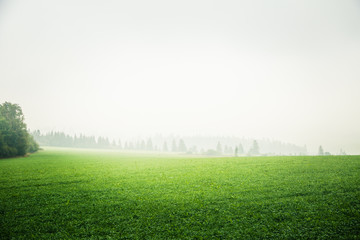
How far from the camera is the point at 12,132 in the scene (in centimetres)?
4816

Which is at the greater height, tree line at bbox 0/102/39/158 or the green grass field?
tree line at bbox 0/102/39/158

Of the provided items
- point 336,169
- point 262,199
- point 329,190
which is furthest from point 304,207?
point 336,169

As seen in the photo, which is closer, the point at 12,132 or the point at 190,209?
the point at 190,209

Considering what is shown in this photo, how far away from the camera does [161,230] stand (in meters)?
9.77

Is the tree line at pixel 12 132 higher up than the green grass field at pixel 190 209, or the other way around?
the tree line at pixel 12 132

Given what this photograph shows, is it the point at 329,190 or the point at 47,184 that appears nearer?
the point at 329,190

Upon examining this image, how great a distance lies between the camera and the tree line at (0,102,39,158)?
147 feet

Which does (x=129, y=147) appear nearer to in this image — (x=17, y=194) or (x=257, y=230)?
(x=17, y=194)

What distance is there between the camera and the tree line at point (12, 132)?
44781mm

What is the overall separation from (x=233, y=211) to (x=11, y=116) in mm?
71113

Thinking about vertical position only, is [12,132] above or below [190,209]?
above

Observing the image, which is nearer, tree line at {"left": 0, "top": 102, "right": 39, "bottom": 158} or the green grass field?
the green grass field

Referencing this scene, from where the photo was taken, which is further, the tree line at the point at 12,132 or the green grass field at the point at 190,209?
the tree line at the point at 12,132

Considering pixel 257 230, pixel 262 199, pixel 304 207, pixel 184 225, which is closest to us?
pixel 257 230
